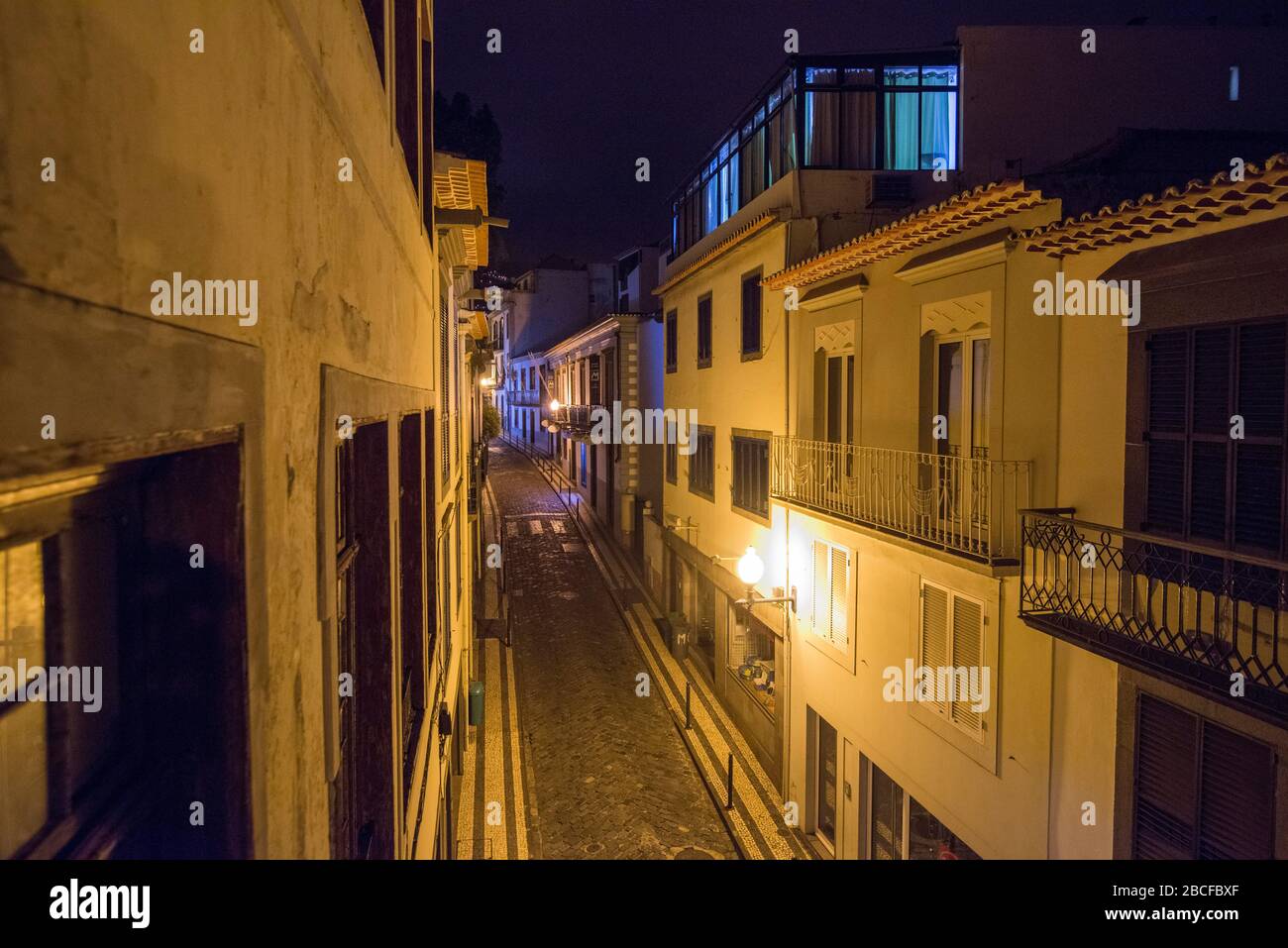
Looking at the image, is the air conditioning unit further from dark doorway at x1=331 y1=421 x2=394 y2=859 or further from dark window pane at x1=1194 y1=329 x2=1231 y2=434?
dark doorway at x1=331 y1=421 x2=394 y2=859

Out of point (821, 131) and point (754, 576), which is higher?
point (821, 131)

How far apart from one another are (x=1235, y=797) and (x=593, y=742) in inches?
452

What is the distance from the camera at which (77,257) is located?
1326mm

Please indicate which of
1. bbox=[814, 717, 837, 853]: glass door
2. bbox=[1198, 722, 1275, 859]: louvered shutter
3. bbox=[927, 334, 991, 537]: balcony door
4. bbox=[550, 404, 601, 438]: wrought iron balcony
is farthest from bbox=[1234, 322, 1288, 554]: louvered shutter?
bbox=[550, 404, 601, 438]: wrought iron balcony

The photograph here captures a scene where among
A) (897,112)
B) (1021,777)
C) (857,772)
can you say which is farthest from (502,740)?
(897,112)

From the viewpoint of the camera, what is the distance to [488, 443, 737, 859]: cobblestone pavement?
12.7m

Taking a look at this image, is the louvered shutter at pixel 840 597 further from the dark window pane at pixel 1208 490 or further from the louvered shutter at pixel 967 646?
the dark window pane at pixel 1208 490

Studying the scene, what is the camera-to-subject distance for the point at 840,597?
506 inches

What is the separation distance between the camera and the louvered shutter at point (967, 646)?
9391mm

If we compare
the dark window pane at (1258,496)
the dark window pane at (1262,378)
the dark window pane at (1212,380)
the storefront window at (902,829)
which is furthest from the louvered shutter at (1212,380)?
the storefront window at (902,829)

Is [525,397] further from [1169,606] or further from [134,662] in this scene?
[134,662]

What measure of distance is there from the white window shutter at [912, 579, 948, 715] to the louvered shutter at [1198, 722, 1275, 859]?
3.56 meters

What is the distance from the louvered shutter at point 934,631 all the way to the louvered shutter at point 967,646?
0.19 meters

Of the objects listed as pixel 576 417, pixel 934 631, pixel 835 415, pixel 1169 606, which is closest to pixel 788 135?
pixel 835 415
